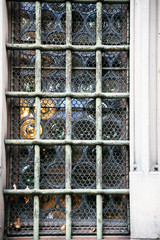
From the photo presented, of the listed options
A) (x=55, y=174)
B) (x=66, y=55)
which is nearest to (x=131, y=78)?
(x=66, y=55)

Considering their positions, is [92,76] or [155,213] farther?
[92,76]

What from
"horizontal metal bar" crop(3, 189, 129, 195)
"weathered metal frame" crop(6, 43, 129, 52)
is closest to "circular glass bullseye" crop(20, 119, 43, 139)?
"horizontal metal bar" crop(3, 189, 129, 195)

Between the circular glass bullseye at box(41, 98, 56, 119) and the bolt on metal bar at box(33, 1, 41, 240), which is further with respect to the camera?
the circular glass bullseye at box(41, 98, 56, 119)

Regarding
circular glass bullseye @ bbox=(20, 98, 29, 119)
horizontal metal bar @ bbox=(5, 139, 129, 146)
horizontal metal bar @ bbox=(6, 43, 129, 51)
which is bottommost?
horizontal metal bar @ bbox=(5, 139, 129, 146)

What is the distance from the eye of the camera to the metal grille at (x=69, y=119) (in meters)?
1.78

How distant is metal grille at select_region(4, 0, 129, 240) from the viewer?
1784 millimetres

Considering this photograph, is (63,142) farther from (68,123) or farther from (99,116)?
(99,116)

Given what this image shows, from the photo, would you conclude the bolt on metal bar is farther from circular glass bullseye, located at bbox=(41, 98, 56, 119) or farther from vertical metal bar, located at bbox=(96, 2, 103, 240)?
vertical metal bar, located at bbox=(96, 2, 103, 240)

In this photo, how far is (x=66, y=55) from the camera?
183cm

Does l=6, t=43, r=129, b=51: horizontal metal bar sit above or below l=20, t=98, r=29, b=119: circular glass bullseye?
above

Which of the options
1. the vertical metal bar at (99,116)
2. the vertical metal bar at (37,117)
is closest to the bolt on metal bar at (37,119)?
the vertical metal bar at (37,117)

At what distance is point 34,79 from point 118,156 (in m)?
0.83

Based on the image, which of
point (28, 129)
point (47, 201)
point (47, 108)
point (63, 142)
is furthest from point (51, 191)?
point (47, 108)

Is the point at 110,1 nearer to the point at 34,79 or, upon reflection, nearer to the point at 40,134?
the point at 34,79
